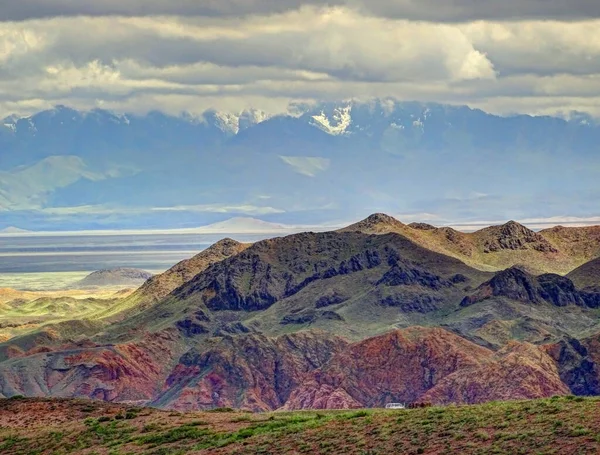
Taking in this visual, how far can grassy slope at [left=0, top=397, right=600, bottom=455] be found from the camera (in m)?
64.7

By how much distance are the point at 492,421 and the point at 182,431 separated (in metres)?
19.7

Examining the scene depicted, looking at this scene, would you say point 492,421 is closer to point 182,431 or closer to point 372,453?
point 372,453

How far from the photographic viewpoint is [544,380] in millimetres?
197000

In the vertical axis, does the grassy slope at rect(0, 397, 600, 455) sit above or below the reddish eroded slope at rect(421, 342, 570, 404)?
above

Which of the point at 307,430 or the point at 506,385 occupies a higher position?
the point at 307,430

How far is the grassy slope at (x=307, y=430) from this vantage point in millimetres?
64688

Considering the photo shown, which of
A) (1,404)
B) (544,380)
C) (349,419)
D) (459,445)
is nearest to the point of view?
(459,445)

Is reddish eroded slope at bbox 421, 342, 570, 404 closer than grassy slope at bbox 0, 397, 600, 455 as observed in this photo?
No

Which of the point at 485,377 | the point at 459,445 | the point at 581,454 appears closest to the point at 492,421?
the point at 459,445

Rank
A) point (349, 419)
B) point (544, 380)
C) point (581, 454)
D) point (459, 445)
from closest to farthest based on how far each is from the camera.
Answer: point (581, 454)
point (459, 445)
point (349, 419)
point (544, 380)

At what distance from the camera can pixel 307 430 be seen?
75.9 metres

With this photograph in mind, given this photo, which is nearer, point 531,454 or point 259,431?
point 531,454

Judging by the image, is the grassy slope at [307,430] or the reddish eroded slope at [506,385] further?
the reddish eroded slope at [506,385]

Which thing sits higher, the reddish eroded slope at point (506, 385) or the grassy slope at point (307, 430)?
the grassy slope at point (307, 430)
